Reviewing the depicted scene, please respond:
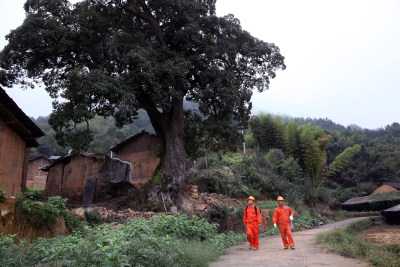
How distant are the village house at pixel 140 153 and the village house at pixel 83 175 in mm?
4589

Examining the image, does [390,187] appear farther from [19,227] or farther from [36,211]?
[19,227]

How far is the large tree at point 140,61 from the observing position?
43.7ft

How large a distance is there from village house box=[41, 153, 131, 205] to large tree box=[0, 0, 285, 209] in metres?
4.47

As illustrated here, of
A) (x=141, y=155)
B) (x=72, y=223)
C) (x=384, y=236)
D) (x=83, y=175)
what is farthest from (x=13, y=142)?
(x=384, y=236)

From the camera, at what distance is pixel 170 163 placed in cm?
1496

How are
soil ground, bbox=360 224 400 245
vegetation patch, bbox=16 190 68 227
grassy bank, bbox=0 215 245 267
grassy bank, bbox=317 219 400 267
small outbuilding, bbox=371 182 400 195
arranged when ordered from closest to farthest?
grassy bank, bbox=0 215 245 267
grassy bank, bbox=317 219 400 267
vegetation patch, bbox=16 190 68 227
soil ground, bbox=360 224 400 245
small outbuilding, bbox=371 182 400 195

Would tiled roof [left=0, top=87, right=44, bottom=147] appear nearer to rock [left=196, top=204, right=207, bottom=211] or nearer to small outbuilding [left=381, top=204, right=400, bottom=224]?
rock [left=196, top=204, right=207, bottom=211]

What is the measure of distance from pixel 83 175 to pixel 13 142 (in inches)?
303

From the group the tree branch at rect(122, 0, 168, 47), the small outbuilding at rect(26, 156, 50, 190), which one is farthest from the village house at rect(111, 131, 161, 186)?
the small outbuilding at rect(26, 156, 50, 190)

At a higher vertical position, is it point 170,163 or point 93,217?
point 170,163

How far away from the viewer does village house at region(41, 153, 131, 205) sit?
18.5 m

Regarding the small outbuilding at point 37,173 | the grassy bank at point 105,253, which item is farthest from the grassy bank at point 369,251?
the small outbuilding at point 37,173

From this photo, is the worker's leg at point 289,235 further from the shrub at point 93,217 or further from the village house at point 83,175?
the village house at point 83,175

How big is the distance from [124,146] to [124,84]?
1427cm
